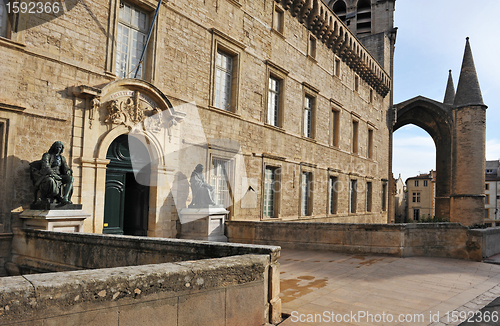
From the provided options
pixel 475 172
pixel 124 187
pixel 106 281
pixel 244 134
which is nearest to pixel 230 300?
pixel 106 281

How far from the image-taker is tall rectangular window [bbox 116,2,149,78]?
9.02m

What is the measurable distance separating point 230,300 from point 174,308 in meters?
0.56

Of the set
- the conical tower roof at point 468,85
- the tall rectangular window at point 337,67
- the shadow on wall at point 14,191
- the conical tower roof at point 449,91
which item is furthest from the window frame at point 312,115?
the conical tower roof at point 449,91

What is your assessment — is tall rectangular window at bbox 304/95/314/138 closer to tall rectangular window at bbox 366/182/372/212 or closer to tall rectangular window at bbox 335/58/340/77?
tall rectangular window at bbox 335/58/340/77

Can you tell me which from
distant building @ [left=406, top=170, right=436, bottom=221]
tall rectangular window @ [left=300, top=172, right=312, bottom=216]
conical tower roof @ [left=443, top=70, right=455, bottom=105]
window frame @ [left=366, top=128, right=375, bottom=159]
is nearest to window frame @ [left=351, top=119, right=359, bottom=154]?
window frame @ [left=366, top=128, right=375, bottom=159]

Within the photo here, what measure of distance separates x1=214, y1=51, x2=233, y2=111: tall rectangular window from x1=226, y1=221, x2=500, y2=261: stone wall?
5080 millimetres

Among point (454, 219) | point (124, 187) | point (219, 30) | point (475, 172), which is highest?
point (219, 30)

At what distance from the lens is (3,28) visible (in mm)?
6832

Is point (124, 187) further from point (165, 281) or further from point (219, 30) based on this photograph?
point (165, 281)

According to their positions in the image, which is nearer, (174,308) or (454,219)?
(174,308)

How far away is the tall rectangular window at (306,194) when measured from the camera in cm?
1675

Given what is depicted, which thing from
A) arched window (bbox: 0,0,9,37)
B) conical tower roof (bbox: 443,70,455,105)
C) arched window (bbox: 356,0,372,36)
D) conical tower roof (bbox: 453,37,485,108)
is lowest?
arched window (bbox: 0,0,9,37)

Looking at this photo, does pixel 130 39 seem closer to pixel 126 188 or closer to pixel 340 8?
pixel 126 188

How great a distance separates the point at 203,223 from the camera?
9406 mm
